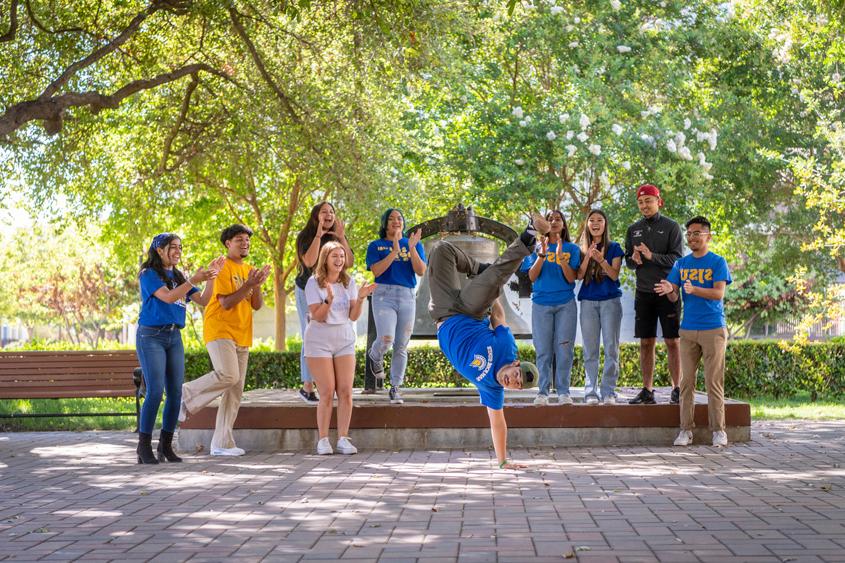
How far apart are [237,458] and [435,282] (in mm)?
2731

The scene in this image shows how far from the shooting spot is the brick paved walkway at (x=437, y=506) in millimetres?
5297

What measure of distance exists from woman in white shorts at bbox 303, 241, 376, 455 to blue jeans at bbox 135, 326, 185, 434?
44.1 inches

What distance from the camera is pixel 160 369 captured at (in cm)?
898

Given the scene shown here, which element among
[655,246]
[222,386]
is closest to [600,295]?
[655,246]

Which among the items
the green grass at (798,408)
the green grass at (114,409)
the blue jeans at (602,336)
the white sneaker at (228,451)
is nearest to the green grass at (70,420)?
the green grass at (114,409)

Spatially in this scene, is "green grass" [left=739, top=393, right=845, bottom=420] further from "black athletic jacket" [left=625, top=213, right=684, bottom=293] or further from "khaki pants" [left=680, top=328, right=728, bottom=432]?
"black athletic jacket" [left=625, top=213, right=684, bottom=293]

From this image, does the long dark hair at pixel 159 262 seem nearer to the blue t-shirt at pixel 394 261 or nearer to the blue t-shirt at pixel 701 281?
the blue t-shirt at pixel 394 261

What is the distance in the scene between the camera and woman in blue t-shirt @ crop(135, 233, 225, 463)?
8938mm

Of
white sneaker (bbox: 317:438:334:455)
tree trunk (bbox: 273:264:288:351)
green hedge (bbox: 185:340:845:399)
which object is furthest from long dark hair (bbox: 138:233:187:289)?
tree trunk (bbox: 273:264:288:351)

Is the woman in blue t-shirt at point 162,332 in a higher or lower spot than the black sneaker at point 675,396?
higher

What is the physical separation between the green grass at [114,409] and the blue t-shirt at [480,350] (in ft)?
22.0

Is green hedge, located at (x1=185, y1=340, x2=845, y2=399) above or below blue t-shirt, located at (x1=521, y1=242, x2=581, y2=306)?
below

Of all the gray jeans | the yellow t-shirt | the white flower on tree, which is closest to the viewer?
the gray jeans

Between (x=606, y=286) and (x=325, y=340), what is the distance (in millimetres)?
2772
